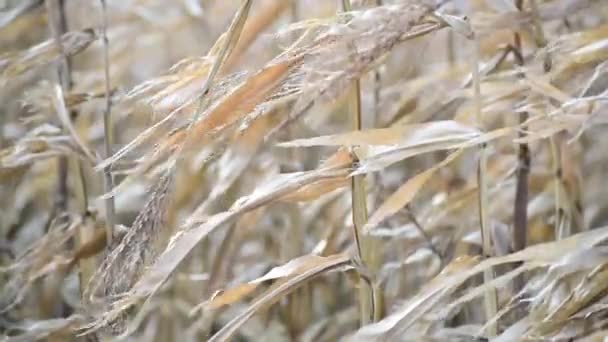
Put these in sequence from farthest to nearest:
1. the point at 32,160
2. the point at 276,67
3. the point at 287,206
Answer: the point at 287,206, the point at 32,160, the point at 276,67

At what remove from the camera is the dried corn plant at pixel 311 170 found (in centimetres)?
38

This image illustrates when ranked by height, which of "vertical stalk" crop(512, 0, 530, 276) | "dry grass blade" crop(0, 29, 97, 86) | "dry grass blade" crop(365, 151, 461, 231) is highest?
"dry grass blade" crop(0, 29, 97, 86)

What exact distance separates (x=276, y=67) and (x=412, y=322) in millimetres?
124

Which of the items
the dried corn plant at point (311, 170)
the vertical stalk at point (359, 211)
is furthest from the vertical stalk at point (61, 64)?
the vertical stalk at point (359, 211)

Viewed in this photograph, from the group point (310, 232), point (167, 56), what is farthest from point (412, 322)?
point (167, 56)

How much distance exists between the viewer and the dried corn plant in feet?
1.24

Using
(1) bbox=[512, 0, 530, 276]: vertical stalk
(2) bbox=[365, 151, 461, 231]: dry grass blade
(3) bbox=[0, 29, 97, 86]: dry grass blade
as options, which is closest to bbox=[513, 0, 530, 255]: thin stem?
(1) bbox=[512, 0, 530, 276]: vertical stalk

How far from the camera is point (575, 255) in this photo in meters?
0.38

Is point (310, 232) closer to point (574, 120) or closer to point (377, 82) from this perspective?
point (377, 82)

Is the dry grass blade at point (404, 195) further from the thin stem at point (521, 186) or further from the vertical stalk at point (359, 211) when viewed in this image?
the thin stem at point (521, 186)

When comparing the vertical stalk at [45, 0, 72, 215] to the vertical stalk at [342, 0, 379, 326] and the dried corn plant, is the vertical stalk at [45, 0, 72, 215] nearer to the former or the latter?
the dried corn plant

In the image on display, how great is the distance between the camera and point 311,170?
475mm

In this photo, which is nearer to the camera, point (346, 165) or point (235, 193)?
point (346, 165)

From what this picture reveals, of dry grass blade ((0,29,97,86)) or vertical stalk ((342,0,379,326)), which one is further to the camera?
dry grass blade ((0,29,97,86))
